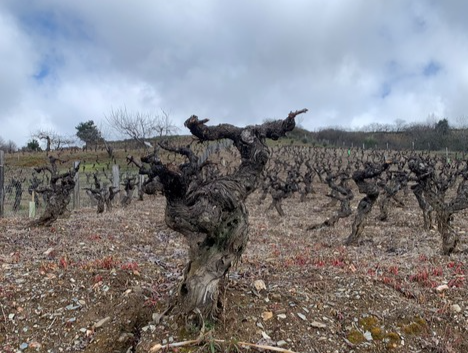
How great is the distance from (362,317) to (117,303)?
2847mm

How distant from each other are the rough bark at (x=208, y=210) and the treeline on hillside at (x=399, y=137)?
168 ft

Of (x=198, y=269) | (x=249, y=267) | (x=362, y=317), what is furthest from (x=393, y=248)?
(x=198, y=269)

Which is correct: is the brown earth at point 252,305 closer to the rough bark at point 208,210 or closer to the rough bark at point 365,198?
the rough bark at point 208,210

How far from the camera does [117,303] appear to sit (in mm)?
4363

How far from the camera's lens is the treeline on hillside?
186 ft

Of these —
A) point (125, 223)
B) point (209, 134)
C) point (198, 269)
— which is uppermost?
point (209, 134)

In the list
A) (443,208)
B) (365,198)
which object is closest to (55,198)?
(365,198)

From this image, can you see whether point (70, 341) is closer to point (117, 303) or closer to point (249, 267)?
point (117, 303)

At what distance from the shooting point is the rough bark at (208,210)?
3.84 metres

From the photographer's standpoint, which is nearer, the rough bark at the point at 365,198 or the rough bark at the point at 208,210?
the rough bark at the point at 208,210

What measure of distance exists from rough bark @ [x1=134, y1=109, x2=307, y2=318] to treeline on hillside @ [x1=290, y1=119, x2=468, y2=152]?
51208 mm

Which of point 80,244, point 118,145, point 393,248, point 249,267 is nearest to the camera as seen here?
point 249,267

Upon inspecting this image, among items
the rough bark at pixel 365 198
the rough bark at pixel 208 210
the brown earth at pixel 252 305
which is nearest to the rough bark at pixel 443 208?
the brown earth at pixel 252 305

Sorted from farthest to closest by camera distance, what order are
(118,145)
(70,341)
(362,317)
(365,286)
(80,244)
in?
(118,145) → (80,244) → (365,286) → (362,317) → (70,341)
